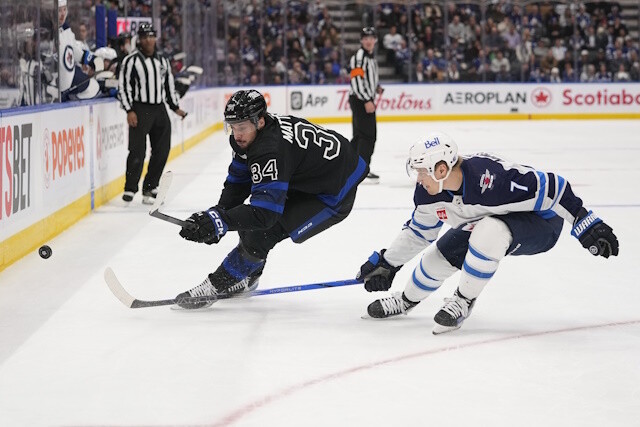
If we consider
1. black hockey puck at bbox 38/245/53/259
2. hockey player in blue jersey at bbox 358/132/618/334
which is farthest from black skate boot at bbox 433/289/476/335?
black hockey puck at bbox 38/245/53/259

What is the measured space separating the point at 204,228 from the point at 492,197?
1.02m

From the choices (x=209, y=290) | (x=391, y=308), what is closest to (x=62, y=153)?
(x=209, y=290)

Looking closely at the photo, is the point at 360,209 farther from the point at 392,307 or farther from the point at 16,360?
the point at 16,360

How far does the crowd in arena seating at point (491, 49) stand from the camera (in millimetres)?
19578

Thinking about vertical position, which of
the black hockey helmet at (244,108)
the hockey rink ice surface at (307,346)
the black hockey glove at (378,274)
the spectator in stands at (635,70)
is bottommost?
the hockey rink ice surface at (307,346)

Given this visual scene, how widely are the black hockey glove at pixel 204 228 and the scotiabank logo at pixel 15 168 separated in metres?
1.74

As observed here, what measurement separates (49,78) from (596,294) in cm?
387

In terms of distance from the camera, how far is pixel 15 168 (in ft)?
17.7

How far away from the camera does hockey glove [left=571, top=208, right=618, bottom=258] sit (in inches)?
143

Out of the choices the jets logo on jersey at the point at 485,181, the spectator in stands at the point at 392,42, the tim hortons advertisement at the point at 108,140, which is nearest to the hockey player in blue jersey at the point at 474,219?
the jets logo on jersey at the point at 485,181

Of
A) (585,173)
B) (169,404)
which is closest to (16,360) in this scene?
(169,404)

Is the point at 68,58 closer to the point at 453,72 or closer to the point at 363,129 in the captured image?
the point at 363,129

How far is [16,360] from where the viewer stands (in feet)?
11.5

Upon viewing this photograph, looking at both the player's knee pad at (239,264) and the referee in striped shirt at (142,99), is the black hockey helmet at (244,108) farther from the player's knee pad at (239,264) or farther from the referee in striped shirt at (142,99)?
the referee in striped shirt at (142,99)
